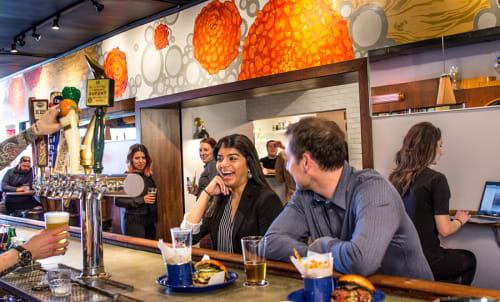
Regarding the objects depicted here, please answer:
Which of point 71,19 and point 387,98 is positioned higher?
point 71,19

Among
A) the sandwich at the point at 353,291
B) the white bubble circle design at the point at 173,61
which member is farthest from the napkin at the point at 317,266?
the white bubble circle design at the point at 173,61

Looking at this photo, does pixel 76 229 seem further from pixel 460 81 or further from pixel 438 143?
pixel 460 81

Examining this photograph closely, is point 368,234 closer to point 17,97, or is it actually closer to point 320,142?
point 320,142

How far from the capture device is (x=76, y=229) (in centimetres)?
299

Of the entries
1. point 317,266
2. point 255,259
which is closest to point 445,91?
point 255,259

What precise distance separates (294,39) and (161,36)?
2262 millimetres

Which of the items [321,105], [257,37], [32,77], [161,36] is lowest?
[321,105]

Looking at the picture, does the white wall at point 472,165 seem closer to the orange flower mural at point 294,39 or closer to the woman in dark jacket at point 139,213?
the orange flower mural at point 294,39

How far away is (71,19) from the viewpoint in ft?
19.2

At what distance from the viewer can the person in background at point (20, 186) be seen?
8141 millimetres

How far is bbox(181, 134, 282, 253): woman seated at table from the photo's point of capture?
2586 mm

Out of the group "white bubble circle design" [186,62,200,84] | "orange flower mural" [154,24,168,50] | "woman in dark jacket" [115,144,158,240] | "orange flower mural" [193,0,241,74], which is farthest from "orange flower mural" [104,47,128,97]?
"woman in dark jacket" [115,144,158,240]

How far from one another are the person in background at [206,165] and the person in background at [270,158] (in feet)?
7.36

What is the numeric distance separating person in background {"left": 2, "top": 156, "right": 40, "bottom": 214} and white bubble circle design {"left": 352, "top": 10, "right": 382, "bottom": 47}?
686 centimetres
